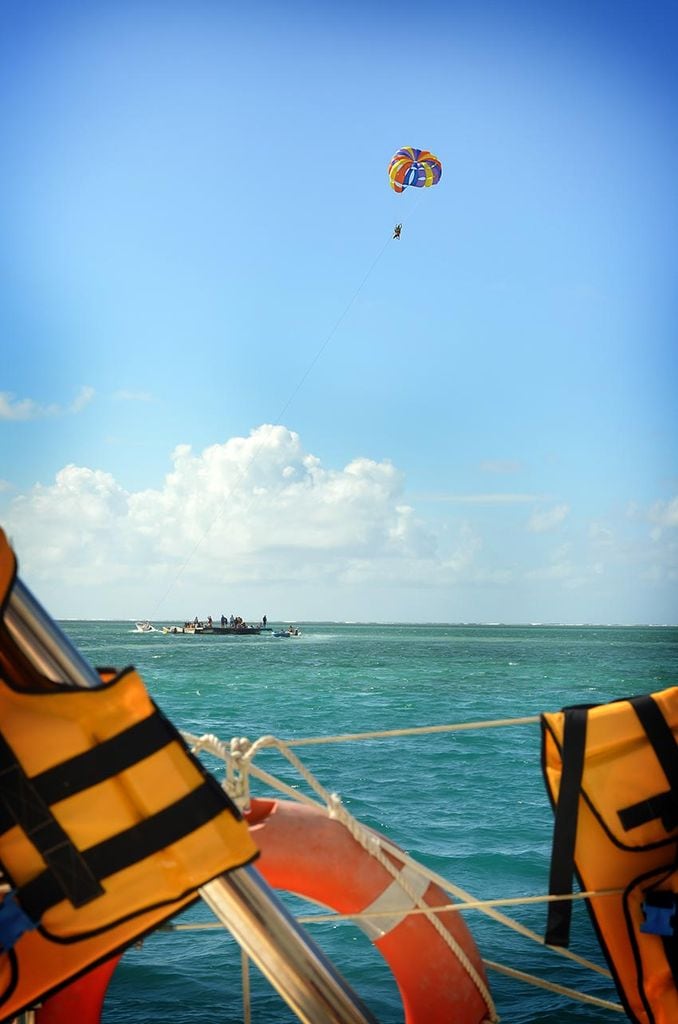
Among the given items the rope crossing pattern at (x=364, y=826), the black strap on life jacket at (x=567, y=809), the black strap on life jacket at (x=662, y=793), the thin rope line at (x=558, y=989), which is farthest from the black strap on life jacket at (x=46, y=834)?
the thin rope line at (x=558, y=989)

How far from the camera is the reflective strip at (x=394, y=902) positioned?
2715mm

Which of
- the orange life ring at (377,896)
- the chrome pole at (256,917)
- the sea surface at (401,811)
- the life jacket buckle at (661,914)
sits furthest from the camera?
the sea surface at (401,811)

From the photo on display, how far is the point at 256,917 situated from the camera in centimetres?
188

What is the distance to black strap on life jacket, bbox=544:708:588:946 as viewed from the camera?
91.6 inches

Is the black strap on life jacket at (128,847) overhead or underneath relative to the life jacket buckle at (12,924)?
overhead

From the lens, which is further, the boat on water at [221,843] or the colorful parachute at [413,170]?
the colorful parachute at [413,170]

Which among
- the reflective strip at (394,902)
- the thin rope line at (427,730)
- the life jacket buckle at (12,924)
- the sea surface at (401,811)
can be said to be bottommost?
the sea surface at (401,811)

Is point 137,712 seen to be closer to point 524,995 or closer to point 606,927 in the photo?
point 606,927

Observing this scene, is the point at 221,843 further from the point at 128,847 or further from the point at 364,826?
the point at 364,826

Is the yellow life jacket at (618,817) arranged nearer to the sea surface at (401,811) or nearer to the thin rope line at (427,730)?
the thin rope line at (427,730)

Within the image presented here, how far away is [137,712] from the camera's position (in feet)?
5.75

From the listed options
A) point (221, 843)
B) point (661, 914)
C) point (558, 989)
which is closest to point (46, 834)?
Answer: point (221, 843)

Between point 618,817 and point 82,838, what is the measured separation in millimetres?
1316

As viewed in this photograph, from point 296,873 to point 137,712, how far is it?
3.80ft
